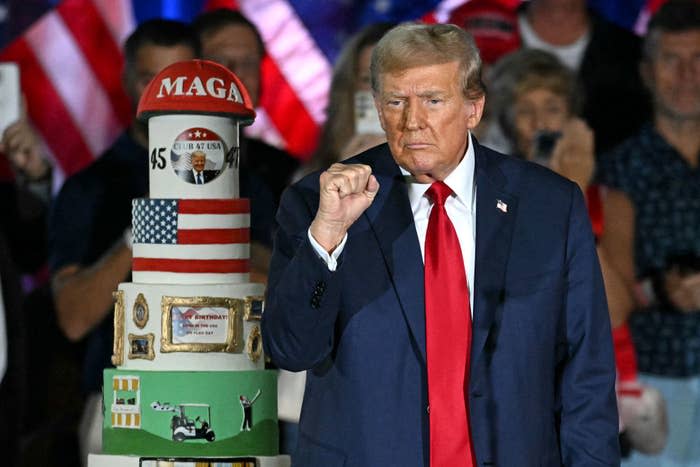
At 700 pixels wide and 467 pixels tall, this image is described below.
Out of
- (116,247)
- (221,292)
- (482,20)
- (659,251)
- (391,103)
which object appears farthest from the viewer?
(482,20)

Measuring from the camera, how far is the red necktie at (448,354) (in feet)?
11.1

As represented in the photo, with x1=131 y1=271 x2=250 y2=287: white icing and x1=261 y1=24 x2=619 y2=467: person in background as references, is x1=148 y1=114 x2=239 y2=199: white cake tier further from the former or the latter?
x1=261 y1=24 x2=619 y2=467: person in background

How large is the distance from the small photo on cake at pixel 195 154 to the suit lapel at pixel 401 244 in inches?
29.4

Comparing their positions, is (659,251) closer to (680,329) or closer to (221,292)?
(680,329)

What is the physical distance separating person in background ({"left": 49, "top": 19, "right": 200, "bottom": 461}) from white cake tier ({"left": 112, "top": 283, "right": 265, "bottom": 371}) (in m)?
1.44

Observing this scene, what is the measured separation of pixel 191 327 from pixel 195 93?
65 centimetres

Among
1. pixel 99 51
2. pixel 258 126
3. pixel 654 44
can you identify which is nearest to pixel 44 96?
pixel 99 51

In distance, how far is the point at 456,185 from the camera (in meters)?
3.53

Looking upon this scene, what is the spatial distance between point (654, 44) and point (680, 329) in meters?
1.26

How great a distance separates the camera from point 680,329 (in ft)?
20.8

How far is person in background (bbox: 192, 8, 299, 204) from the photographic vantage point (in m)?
6.30

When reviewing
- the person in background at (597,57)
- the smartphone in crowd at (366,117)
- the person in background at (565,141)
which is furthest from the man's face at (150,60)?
the person in background at (597,57)

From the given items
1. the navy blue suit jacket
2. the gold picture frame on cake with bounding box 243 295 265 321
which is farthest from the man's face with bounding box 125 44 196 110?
the navy blue suit jacket

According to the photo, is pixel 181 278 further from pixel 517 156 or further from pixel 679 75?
pixel 679 75
